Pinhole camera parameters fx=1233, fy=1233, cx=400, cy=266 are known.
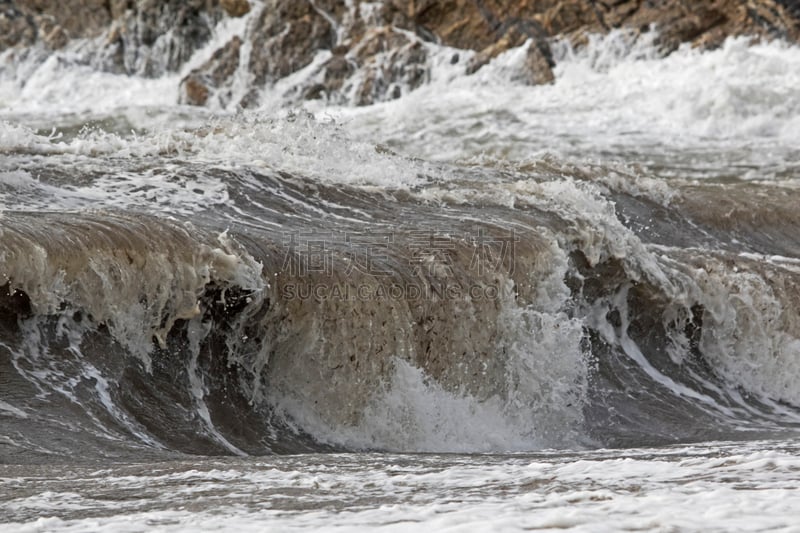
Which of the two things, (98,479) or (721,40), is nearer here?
(98,479)

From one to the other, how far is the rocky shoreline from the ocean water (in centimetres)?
1113

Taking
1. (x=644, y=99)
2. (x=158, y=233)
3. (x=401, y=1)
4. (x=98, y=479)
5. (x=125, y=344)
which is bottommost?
(x=98, y=479)

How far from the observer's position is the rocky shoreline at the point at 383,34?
74.8 ft

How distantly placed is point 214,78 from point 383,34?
3.33 metres

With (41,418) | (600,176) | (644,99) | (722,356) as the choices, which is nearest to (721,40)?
(644,99)

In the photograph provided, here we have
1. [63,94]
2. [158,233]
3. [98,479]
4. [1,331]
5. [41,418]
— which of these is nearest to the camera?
[98,479]

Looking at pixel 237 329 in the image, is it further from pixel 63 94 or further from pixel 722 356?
pixel 63 94

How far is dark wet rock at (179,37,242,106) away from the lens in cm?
2317

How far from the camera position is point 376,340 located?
7.32 metres

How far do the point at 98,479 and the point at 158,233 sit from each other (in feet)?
7.87

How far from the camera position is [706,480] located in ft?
14.1

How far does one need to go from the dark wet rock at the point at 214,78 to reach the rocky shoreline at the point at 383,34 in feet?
0.06

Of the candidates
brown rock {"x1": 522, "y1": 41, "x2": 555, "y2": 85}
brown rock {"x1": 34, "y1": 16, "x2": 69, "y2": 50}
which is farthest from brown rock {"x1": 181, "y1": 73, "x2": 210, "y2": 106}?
brown rock {"x1": 522, "y1": 41, "x2": 555, "y2": 85}

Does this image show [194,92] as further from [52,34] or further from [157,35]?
[52,34]
